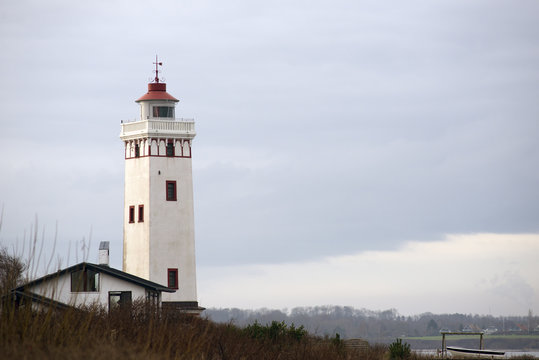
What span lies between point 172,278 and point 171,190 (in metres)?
5.74

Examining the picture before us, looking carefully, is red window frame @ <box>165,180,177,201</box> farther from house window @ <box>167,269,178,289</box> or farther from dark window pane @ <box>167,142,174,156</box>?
house window @ <box>167,269,178,289</box>

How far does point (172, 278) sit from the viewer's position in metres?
62.6

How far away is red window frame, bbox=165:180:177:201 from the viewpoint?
209 ft

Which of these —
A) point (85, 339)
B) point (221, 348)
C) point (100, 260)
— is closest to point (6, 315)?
point (85, 339)

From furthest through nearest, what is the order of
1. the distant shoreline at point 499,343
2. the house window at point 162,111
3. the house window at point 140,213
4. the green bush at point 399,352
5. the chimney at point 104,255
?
the distant shoreline at point 499,343 → the house window at point 162,111 → the house window at point 140,213 → the chimney at point 104,255 → the green bush at point 399,352

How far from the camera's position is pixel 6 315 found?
19.5 meters

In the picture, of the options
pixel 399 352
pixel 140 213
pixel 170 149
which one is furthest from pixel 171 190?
pixel 399 352

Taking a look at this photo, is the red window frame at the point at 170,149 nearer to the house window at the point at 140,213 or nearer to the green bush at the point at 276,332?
the house window at the point at 140,213

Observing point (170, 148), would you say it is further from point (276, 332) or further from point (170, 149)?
point (276, 332)

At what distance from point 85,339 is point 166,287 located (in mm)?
39833

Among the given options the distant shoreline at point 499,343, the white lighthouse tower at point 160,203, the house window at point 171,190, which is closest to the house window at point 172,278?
the white lighthouse tower at point 160,203

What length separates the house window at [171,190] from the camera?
6369 cm

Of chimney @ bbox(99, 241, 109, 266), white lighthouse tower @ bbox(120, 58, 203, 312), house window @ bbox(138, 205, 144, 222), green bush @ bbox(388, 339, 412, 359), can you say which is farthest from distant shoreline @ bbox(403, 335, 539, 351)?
green bush @ bbox(388, 339, 412, 359)

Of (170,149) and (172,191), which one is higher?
(170,149)
